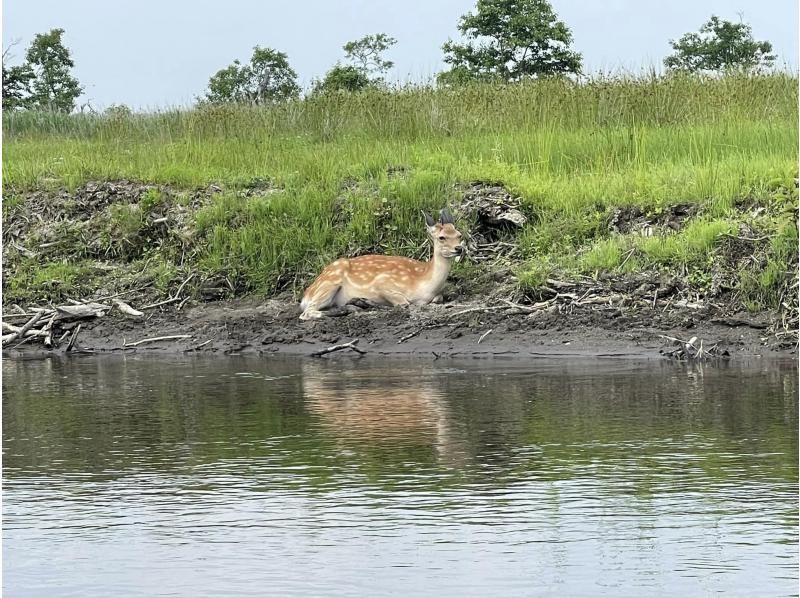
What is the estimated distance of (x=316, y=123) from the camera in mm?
20984

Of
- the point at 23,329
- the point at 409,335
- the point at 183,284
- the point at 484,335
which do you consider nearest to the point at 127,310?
the point at 183,284

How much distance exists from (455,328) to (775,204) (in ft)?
10.8

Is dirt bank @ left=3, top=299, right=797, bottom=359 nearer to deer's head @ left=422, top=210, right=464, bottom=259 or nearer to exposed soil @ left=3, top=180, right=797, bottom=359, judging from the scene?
exposed soil @ left=3, top=180, right=797, bottom=359

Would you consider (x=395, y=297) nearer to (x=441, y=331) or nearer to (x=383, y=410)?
(x=441, y=331)

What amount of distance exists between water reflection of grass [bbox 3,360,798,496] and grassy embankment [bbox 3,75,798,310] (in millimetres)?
3066

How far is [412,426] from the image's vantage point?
9.24 meters

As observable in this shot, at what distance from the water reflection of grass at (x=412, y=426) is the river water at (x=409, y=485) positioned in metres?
0.03

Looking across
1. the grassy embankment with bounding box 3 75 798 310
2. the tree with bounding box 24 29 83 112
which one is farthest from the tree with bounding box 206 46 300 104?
the grassy embankment with bounding box 3 75 798 310

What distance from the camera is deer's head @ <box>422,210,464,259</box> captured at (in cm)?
1452

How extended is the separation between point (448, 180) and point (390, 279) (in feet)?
7.16

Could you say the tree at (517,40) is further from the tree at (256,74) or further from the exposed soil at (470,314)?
the exposed soil at (470,314)

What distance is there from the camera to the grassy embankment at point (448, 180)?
48.1ft

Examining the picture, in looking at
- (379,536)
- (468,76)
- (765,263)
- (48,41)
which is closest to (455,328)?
(765,263)

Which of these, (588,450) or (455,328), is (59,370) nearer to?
(455,328)
